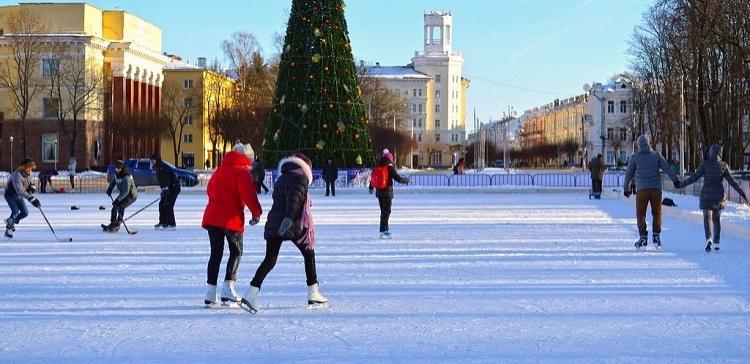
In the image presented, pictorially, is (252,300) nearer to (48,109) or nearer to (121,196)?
(121,196)

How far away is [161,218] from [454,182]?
89.8 ft

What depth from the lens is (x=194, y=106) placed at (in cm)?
8562

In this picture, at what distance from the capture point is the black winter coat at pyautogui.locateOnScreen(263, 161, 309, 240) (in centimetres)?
968

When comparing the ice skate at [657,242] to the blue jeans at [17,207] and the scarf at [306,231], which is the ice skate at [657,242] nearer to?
the scarf at [306,231]

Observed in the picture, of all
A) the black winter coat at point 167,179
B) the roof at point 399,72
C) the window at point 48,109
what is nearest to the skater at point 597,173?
the black winter coat at point 167,179

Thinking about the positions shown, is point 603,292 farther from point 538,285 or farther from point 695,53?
point 695,53

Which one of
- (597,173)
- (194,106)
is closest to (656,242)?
(597,173)

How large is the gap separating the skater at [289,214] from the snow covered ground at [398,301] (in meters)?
0.46

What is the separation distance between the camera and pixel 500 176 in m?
47.2

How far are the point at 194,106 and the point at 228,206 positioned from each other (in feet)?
252

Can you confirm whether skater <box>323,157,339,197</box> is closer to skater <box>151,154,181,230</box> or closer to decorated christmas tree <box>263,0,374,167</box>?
decorated christmas tree <box>263,0,374,167</box>

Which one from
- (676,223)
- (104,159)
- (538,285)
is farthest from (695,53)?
(104,159)

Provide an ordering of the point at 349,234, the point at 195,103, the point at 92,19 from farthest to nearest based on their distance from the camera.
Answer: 1. the point at 195,103
2. the point at 92,19
3. the point at 349,234

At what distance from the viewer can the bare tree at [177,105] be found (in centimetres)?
8119
